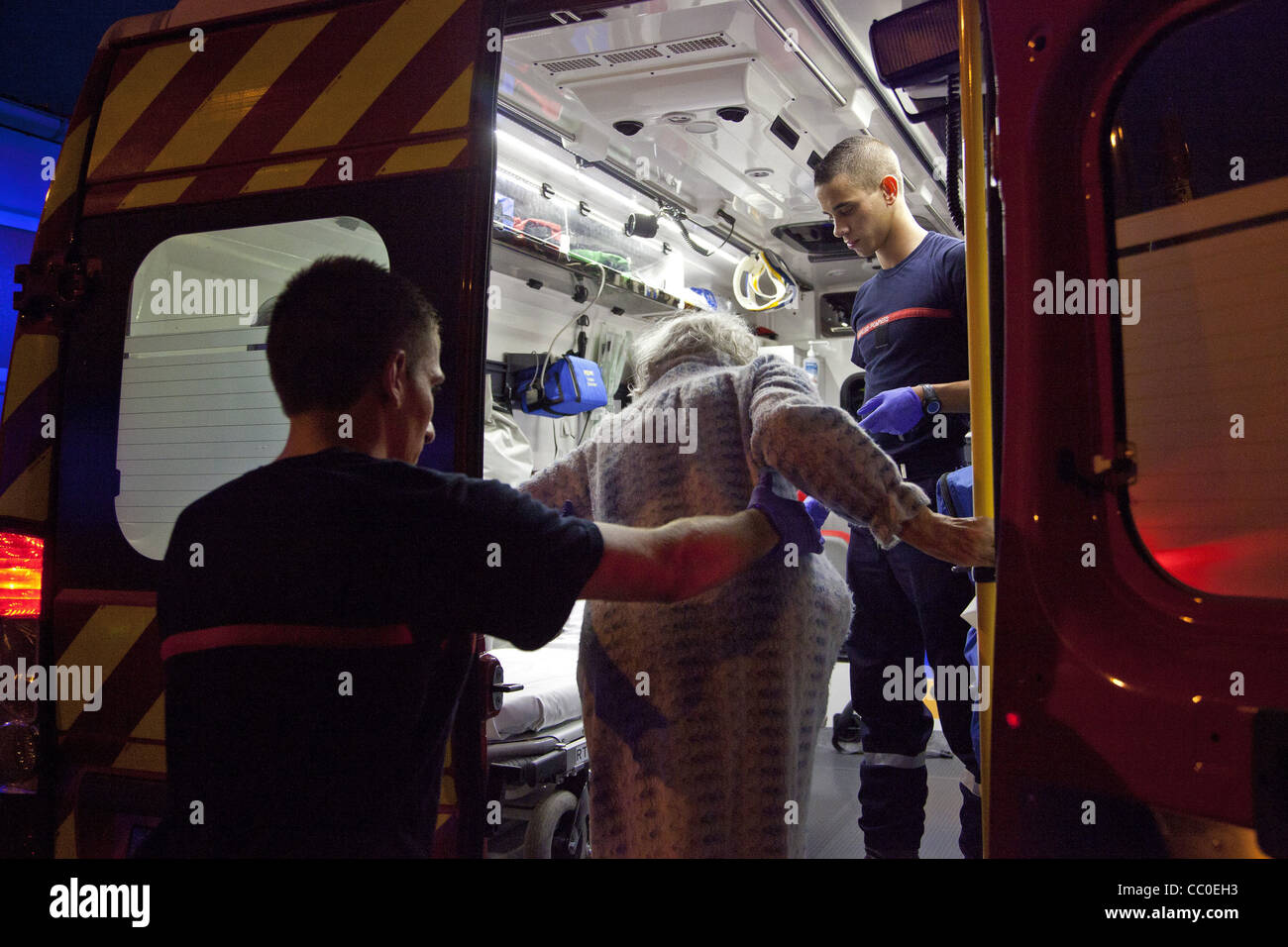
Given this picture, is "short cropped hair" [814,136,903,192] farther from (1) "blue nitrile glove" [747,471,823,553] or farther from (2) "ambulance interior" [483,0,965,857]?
(1) "blue nitrile glove" [747,471,823,553]

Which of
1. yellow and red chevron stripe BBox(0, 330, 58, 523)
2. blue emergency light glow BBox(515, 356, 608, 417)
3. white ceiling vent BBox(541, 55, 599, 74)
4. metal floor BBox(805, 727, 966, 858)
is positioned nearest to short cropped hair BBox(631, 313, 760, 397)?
yellow and red chevron stripe BBox(0, 330, 58, 523)

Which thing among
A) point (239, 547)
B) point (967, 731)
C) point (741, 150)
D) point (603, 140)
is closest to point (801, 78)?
point (741, 150)

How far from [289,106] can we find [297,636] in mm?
1157

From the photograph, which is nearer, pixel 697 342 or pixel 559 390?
pixel 697 342

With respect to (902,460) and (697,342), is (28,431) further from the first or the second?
(902,460)

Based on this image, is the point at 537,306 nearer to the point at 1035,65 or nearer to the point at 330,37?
the point at 330,37

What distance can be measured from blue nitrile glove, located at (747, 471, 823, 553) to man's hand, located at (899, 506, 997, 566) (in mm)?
175

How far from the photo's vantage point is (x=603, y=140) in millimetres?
3787

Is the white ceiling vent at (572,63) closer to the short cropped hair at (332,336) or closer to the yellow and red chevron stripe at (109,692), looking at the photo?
the short cropped hair at (332,336)

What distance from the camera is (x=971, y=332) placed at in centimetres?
134

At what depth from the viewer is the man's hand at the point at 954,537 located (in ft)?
4.63

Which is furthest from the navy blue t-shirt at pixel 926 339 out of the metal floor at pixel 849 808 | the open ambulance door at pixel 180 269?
the open ambulance door at pixel 180 269

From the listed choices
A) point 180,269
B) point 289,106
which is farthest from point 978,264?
point 180,269

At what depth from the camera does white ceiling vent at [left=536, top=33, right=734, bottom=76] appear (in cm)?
290
